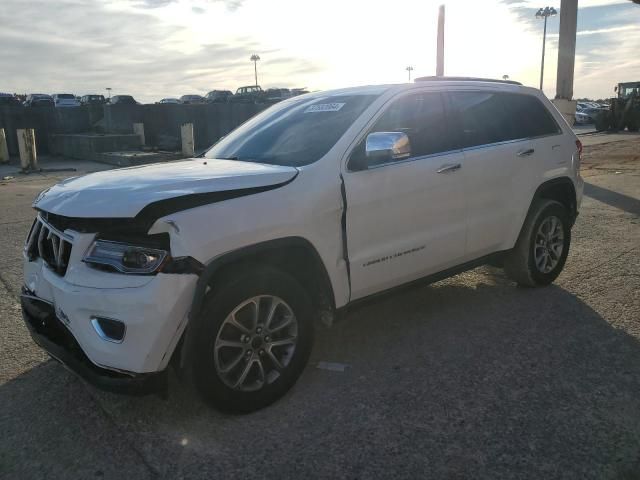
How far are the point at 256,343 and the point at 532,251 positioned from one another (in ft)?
9.46

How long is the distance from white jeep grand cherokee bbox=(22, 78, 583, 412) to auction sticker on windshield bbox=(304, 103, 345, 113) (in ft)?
0.12

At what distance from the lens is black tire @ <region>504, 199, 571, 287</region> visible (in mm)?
4754

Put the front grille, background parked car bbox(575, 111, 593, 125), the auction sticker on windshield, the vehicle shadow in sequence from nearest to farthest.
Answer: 1. the vehicle shadow
2. the front grille
3. the auction sticker on windshield
4. background parked car bbox(575, 111, 593, 125)

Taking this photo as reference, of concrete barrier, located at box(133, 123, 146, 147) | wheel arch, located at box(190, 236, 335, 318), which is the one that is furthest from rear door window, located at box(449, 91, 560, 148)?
concrete barrier, located at box(133, 123, 146, 147)

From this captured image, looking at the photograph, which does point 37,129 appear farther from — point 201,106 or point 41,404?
point 41,404

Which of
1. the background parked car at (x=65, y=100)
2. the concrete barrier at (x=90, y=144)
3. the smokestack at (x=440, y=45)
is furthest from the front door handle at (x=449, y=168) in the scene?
the background parked car at (x=65, y=100)

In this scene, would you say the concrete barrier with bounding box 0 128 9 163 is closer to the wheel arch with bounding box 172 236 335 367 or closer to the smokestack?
the smokestack

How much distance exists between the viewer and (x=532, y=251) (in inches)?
189

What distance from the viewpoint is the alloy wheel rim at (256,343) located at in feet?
9.56

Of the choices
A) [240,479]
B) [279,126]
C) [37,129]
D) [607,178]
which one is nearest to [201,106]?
[37,129]

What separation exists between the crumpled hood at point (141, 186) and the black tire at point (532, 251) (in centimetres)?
250

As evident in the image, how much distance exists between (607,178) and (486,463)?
447 inches

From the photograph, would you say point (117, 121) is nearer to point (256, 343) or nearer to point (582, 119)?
point (256, 343)

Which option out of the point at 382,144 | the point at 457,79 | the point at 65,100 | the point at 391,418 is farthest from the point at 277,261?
the point at 65,100
